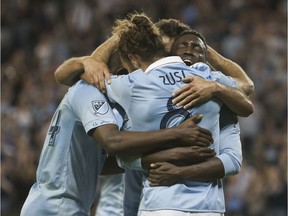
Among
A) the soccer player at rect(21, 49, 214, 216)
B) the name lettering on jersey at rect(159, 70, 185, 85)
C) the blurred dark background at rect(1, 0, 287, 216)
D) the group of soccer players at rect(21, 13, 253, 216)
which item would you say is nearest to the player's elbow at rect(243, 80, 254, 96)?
the group of soccer players at rect(21, 13, 253, 216)

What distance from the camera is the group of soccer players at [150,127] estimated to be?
378 centimetres

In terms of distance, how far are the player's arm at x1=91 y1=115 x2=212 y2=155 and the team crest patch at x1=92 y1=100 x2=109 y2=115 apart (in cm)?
12

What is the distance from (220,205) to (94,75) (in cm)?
97

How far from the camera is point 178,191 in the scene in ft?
12.3

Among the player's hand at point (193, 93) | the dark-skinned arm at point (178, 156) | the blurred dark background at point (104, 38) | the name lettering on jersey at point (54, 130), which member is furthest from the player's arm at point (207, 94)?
the blurred dark background at point (104, 38)

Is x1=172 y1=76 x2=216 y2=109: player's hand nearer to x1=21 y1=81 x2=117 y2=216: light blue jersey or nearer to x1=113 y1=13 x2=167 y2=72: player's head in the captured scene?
x1=113 y1=13 x2=167 y2=72: player's head

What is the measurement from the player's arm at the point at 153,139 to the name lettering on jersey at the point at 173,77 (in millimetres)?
213

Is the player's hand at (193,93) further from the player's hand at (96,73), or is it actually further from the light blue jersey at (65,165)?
the light blue jersey at (65,165)

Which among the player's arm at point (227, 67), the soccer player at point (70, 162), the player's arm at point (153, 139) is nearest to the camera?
the player's arm at point (153, 139)

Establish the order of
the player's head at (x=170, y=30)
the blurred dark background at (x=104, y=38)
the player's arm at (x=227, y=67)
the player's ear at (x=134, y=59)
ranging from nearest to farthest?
the player's ear at (x=134, y=59) < the player's head at (x=170, y=30) < the player's arm at (x=227, y=67) < the blurred dark background at (x=104, y=38)

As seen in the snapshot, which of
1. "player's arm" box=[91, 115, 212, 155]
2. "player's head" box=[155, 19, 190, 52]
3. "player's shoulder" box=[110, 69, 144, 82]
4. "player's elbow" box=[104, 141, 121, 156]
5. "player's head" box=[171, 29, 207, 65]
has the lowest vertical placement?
"player's elbow" box=[104, 141, 121, 156]

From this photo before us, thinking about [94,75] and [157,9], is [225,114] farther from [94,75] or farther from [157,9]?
[157,9]

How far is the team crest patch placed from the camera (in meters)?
3.90

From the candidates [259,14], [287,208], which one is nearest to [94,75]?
[287,208]
